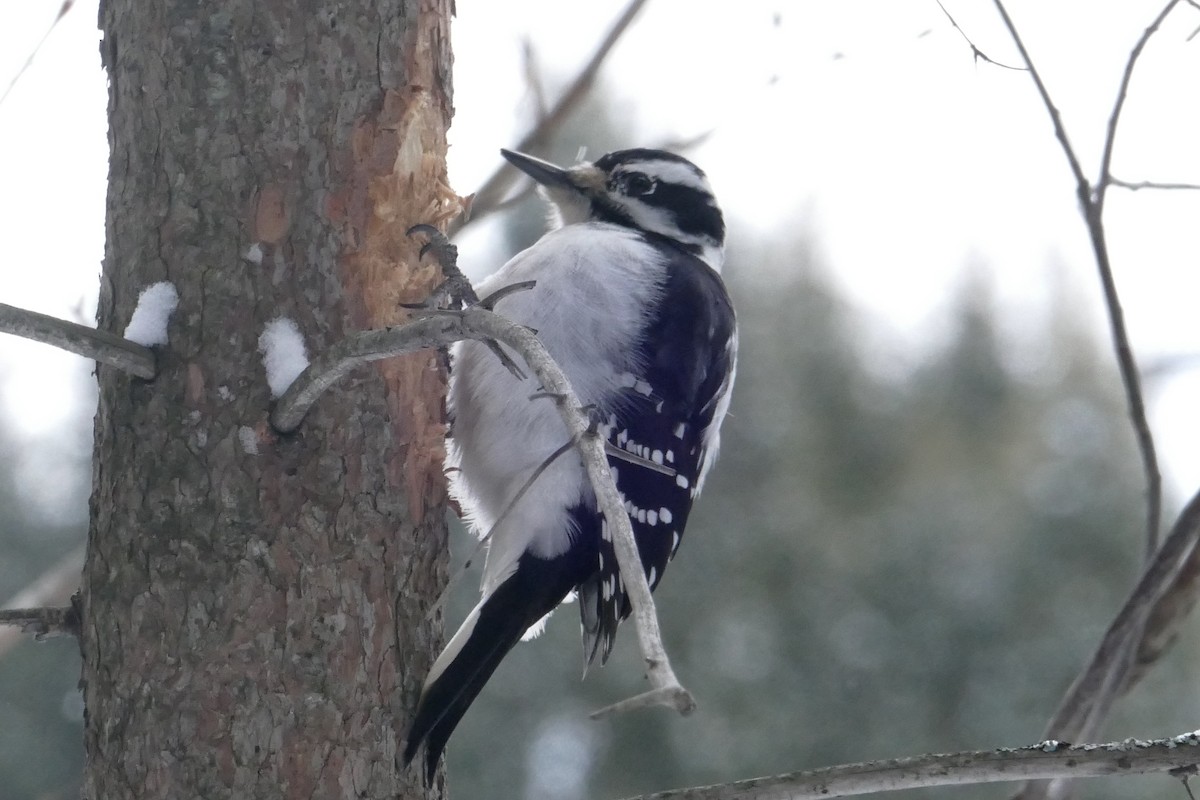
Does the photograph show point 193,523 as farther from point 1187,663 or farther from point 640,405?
point 1187,663

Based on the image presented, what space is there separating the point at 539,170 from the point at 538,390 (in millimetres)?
745

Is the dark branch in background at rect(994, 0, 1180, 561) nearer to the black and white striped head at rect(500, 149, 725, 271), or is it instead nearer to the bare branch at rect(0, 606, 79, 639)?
the black and white striped head at rect(500, 149, 725, 271)

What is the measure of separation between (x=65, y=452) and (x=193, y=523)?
821 centimetres

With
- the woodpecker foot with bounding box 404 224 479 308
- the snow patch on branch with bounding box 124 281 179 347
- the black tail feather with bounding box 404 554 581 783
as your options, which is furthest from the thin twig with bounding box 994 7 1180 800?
the snow patch on branch with bounding box 124 281 179 347

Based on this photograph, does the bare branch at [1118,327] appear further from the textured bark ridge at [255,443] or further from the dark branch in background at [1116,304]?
the textured bark ridge at [255,443]

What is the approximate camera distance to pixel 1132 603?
148 centimetres

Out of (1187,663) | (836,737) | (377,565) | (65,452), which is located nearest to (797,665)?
(836,737)

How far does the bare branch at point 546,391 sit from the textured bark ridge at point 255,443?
0.37ft

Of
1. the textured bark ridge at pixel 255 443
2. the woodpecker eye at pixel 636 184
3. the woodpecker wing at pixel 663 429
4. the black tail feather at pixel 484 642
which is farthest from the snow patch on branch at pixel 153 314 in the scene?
the woodpecker eye at pixel 636 184

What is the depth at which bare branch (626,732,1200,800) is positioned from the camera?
1162 mm

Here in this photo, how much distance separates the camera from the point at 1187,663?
7.54 metres

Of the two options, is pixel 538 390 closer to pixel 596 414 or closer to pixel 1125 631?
pixel 596 414

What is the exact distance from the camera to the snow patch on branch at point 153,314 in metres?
1.59

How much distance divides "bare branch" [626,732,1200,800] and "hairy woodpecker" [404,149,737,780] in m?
0.69
